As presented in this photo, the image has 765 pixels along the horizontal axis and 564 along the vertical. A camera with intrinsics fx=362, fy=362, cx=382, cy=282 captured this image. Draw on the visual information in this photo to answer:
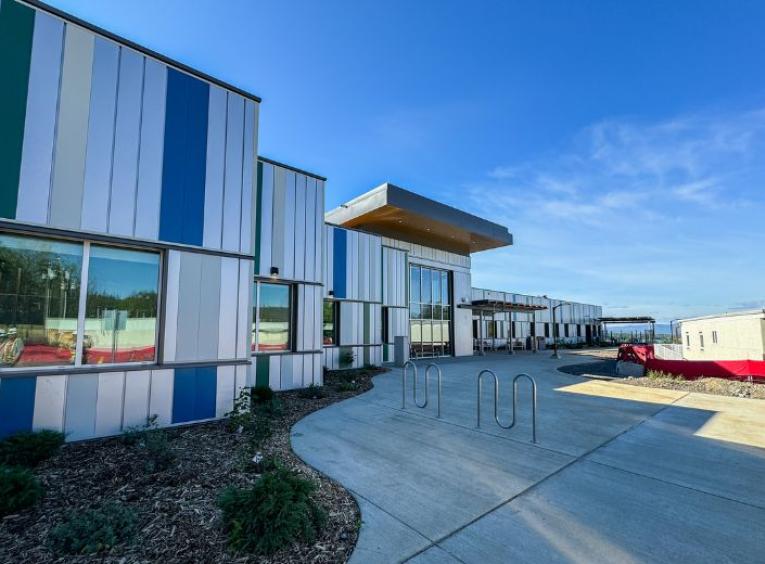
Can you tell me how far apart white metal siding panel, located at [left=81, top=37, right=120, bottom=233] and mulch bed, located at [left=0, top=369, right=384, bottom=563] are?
3.14m

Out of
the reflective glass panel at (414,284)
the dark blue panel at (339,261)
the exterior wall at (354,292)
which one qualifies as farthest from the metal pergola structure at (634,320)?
the dark blue panel at (339,261)

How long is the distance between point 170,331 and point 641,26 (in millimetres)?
11867

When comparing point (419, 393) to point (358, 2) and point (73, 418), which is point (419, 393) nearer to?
point (73, 418)

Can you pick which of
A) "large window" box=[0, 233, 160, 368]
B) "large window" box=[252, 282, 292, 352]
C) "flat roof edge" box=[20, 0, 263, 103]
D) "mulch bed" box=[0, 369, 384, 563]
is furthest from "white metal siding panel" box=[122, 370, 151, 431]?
"flat roof edge" box=[20, 0, 263, 103]

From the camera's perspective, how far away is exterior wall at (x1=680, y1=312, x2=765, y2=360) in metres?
18.1

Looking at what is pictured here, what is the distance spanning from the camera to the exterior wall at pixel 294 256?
9062 millimetres

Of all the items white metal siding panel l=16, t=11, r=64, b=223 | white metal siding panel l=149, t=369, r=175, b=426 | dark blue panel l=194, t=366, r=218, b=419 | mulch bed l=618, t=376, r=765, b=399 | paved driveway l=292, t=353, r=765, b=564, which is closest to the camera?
paved driveway l=292, t=353, r=765, b=564

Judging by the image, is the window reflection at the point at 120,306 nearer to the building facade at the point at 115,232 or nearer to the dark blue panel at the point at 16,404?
the building facade at the point at 115,232

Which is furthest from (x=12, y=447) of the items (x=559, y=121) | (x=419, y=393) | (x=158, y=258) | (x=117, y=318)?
(x=559, y=121)

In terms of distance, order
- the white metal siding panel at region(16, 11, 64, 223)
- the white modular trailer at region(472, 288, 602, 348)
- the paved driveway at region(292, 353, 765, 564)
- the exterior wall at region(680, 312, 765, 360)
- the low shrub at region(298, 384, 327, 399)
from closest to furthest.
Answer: the paved driveway at region(292, 353, 765, 564) < the white metal siding panel at region(16, 11, 64, 223) < the low shrub at region(298, 384, 327, 399) < the exterior wall at region(680, 312, 765, 360) < the white modular trailer at region(472, 288, 602, 348)

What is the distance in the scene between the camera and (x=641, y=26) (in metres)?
8.41

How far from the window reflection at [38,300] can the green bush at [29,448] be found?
113 cm

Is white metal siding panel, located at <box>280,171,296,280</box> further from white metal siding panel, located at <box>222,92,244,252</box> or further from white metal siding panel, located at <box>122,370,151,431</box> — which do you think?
white metal siding panel, located at <box>122,370,151,431</box>

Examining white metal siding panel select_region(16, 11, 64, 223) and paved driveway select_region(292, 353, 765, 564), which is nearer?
paved driveway select_region(292, 353, 765, 564)
